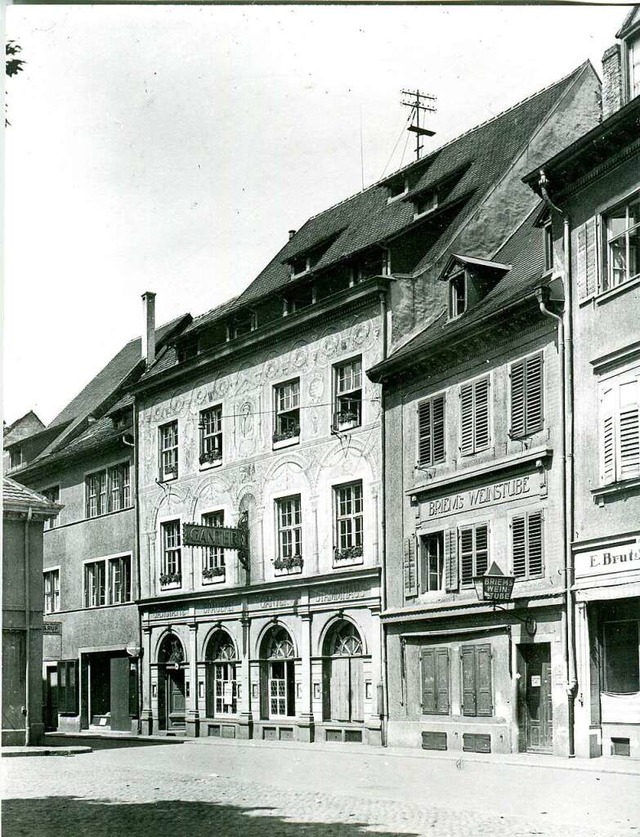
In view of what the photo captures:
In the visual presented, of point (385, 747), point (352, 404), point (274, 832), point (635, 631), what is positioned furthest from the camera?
point (352, 404)

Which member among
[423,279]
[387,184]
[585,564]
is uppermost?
[387,184]

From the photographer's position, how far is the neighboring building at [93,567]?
21.4 meters

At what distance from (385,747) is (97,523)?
268 inches

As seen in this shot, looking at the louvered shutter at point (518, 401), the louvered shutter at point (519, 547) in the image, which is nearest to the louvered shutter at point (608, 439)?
the louvered shutter at point (518, 401)

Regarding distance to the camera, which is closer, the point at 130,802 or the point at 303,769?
the point at 130,802

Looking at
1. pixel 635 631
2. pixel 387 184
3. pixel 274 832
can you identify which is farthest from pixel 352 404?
pixel 274 832

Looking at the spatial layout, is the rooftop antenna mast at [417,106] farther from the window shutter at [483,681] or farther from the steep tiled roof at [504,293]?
the window shutter at [483,681]

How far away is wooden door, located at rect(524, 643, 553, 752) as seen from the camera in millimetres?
19172

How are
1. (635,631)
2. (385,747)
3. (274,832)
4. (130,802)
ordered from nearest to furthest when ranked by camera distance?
(274,832) < (130,802) < (635,631) < (385,747)

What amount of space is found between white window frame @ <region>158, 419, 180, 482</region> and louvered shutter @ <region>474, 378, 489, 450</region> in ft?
21.2

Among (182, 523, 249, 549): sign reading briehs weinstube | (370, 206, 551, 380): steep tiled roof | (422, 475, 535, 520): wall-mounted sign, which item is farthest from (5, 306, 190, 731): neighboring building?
(422, 475, 535, 520): wall-mounted sign

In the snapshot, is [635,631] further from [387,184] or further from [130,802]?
[387,184]

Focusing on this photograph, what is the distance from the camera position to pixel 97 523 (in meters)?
23.7

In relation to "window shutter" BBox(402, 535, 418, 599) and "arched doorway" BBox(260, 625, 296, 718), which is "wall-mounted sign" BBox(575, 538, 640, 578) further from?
"arched doorway" BBox(260, 625, 296, 718)
